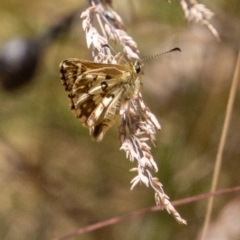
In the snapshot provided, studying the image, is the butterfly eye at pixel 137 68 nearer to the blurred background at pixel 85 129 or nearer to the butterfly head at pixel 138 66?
the butterfly head at pixel 138 66

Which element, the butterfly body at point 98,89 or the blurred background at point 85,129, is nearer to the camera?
the butterfly body at point 98,89

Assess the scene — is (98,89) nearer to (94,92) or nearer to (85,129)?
(94,92)

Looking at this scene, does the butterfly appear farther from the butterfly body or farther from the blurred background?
the blurred background

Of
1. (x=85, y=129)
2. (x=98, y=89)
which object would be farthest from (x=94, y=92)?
(x=85, y=129)

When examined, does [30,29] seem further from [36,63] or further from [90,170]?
[90,170]

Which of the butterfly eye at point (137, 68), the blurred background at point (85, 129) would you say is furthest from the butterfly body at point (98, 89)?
the blurred background at point (85, 129)

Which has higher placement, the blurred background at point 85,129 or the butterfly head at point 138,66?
the butterfly head at point 138,66

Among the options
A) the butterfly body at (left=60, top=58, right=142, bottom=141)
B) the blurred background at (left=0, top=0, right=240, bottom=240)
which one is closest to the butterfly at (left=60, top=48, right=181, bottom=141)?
the butterfly body at (left=60, top=58, right=142, bottom=141)

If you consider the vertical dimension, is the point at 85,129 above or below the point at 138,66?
below
